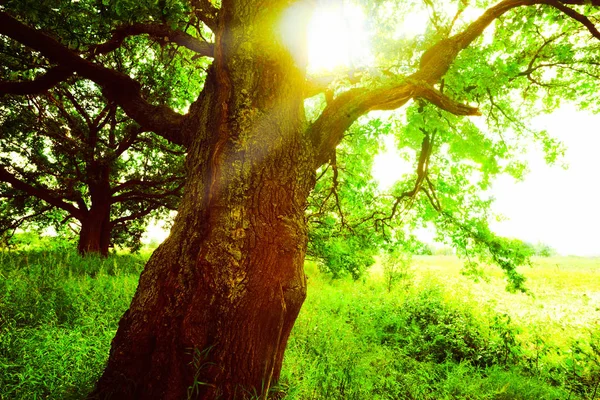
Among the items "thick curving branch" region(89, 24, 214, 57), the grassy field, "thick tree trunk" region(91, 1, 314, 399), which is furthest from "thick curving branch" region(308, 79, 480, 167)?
the grassy field

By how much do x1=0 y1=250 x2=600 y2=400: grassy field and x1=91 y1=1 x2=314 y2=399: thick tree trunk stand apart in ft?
1.97

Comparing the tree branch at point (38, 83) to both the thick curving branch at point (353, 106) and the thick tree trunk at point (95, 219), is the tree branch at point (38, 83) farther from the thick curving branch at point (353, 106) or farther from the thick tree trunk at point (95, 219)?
the thick tree trunk at point (95, 219)

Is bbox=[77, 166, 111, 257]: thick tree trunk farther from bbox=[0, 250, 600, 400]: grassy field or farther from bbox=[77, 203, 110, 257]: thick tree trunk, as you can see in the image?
bbox=[0, 250, 600, 400]: grassy field

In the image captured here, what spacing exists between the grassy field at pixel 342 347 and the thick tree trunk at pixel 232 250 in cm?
60

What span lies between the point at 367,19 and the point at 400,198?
3.76 metres

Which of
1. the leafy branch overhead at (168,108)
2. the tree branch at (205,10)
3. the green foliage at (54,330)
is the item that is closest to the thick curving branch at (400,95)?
the leafy branch overhead at (168,108)

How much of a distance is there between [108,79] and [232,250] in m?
2.60

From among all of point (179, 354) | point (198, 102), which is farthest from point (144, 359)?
point (198, 102)

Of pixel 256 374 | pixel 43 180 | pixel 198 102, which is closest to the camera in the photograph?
pixel 256 374

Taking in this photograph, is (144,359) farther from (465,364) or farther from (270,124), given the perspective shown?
(465,364)

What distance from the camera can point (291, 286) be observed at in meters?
Result: 2.33

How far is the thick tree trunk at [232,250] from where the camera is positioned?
6.68ft

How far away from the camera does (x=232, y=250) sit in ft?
7.16

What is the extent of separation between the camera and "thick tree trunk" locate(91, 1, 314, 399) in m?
2.04
